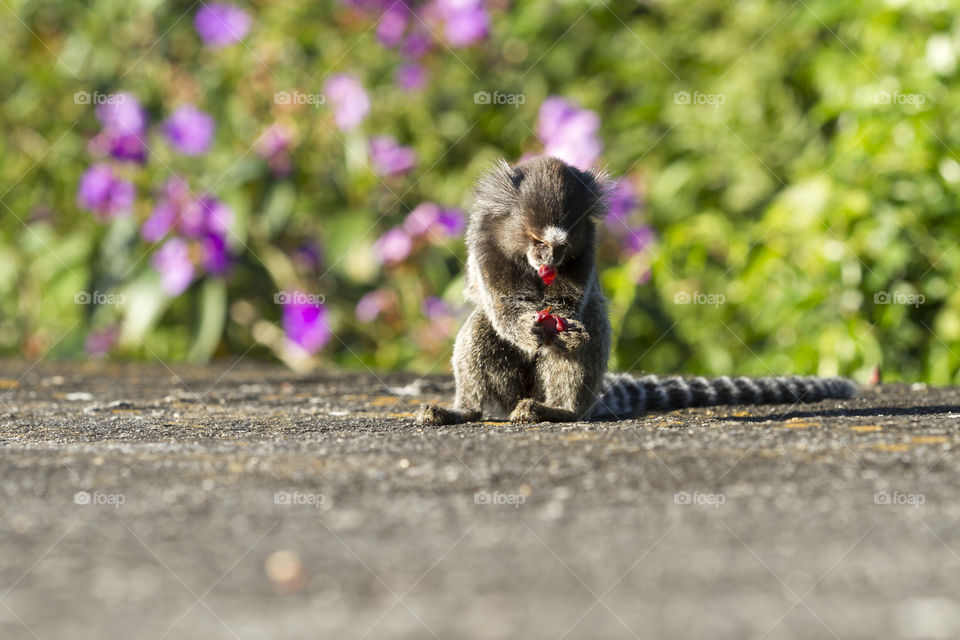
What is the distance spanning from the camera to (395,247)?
7.11m

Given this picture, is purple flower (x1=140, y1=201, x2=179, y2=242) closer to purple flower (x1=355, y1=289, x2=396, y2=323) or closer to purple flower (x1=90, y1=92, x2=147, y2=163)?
purple flower (x1=90, y1=92, x2=147, y2=163)

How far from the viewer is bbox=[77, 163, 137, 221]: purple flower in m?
7.46

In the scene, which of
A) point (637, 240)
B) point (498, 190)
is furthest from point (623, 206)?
point (498, 190)

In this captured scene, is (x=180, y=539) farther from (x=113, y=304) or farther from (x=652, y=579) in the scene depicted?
(x=113, y=304)

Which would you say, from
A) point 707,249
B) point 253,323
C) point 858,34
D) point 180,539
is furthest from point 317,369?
point 180,539

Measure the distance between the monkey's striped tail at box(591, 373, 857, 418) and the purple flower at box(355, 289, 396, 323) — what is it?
3.00 meters

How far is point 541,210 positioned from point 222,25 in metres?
4.71

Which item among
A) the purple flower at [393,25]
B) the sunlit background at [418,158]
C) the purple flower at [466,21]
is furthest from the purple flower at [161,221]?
the purple flower at [466,21]

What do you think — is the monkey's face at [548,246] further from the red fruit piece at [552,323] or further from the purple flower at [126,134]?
the purple flower at [126,134]

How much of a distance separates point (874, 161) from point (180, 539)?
4926 mm

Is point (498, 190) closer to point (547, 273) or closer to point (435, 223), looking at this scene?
point (547, 273)

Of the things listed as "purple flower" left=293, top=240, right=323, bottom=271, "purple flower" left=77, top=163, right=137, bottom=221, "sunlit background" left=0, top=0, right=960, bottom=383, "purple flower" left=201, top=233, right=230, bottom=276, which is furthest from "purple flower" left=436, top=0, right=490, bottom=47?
"purple flower" left=77, top=163, right=137, bottom=221

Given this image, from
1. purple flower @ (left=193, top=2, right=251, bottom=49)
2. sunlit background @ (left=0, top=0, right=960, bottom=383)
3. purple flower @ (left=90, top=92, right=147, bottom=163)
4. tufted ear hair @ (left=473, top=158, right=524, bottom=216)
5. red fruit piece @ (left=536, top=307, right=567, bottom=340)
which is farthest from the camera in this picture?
purple flower @ (left=193, top=2, right=251, bottom=49)

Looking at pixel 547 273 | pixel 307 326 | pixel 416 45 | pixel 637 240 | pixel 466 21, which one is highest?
pixel 466 21
